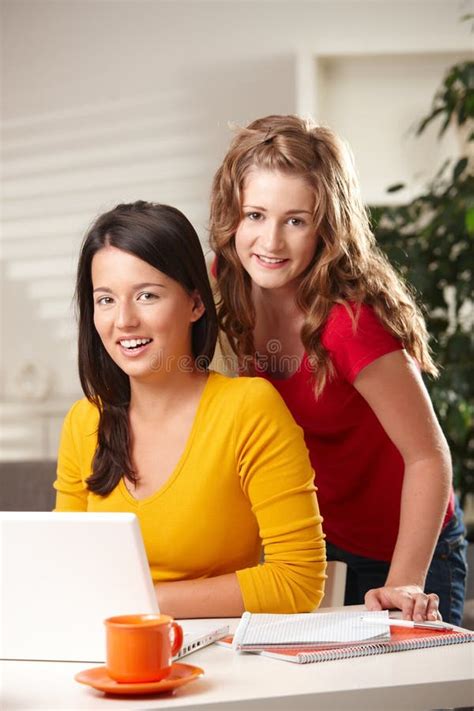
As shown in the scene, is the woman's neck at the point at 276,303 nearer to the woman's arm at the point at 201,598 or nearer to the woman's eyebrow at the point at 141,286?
the woman's eyebrow at the point at 141,286

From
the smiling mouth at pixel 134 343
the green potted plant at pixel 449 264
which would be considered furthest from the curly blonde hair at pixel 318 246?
the green potted plant at pixel 449 264

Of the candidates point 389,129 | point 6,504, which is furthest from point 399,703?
point 389,129

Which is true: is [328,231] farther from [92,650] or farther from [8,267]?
[8,267]

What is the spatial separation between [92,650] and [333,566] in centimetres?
63

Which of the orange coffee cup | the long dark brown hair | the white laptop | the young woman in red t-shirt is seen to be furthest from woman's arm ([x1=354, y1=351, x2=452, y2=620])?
the orange coffee cup

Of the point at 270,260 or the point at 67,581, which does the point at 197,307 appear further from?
the point at 67,581

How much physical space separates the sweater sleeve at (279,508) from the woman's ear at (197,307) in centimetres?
19

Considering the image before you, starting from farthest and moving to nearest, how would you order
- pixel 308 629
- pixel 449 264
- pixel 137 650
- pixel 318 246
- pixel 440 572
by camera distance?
1. pixel 449 264
2. pixel 440 572
3. pixel 318 246
4. pixel 308 629
5. pixel 137 650

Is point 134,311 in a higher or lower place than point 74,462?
higher

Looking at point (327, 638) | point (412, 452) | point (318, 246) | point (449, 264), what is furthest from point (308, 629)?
point (449, 264)

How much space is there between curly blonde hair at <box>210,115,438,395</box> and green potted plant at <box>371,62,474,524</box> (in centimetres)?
137

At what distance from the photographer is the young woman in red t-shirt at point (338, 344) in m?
1.68

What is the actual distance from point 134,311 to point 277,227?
0.31 m

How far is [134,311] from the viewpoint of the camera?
156 cm
